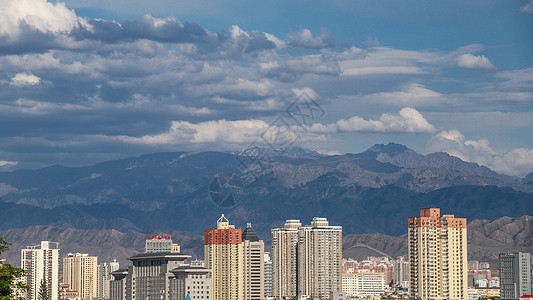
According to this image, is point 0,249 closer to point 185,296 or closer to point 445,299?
point 185,296

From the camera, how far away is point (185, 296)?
189625mm

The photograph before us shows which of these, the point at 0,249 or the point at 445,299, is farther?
the point at 445,299

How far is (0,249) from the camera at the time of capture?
138 feet

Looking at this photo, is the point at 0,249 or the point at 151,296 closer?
the point at 0,249

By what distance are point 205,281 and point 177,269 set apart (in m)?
6.24

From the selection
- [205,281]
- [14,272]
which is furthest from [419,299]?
[14,272]

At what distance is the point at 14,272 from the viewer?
42.5m

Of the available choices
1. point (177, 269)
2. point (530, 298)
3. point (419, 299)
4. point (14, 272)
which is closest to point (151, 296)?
point (177, 269)

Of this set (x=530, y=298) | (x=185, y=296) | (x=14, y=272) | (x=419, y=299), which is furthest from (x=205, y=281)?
(x=14, y=272)

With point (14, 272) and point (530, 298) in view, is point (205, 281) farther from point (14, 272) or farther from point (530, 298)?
point (14, 272)

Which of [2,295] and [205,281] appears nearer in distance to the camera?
[2,295]

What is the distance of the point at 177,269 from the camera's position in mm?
193375

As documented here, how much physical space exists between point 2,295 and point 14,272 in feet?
3.76

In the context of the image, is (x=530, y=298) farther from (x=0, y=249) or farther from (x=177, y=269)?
(x=0, y=249)
